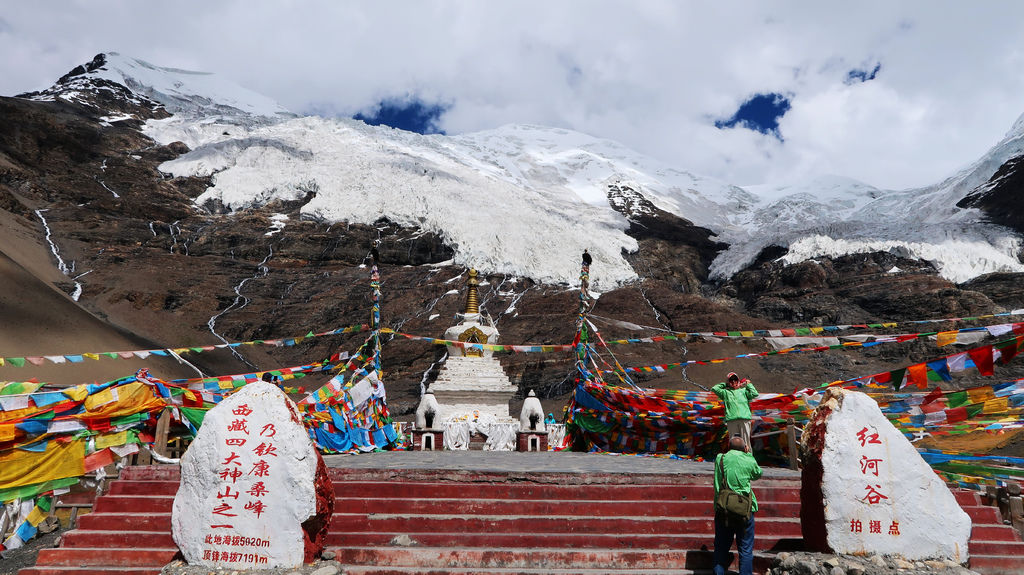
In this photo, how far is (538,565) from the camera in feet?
19.0

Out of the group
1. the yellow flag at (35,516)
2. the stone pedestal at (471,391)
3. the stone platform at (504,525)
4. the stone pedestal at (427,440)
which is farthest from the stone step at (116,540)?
the stone pedestal at (471,391)

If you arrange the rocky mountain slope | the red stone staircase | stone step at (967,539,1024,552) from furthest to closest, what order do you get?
1. the rocky mountain slope
2. stone step at (967,539,1024,552)
3. the red stone staircase

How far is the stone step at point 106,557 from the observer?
5.86 metres

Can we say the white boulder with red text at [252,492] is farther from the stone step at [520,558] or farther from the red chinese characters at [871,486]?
the red chinese characters at [871,486]

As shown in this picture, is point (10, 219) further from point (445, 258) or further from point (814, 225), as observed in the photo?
point (814, 225)

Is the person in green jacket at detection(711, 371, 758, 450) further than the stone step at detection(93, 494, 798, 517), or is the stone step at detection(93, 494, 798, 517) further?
the person in green jacket at detection(711, 371, 758, 450)

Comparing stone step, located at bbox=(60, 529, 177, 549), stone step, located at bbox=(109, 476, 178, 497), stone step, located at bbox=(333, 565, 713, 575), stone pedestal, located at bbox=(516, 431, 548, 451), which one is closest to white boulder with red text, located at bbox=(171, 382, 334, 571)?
stone step, located at bbox=(333, 565, 713, 575)

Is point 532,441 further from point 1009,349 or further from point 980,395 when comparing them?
point 1009,349

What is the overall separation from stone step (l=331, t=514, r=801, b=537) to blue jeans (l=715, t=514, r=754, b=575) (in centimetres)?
106

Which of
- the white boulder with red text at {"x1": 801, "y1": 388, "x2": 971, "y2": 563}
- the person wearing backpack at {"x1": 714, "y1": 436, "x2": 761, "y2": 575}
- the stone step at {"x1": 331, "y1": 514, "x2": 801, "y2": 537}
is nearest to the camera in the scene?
the person wearing backpack at {"x1": 714, "y1": 436, "x2": 761, "y2": 575}

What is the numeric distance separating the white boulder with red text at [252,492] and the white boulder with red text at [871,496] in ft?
12.6

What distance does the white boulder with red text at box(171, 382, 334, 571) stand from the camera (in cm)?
522

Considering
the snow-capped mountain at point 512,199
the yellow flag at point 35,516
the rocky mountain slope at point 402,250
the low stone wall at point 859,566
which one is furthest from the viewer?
the snow-capped mountain at point 512,199

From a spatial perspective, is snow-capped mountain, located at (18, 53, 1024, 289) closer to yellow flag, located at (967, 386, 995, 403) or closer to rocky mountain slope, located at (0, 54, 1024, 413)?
rocky mountain slope, located at (0, 54, 1024, 413)
